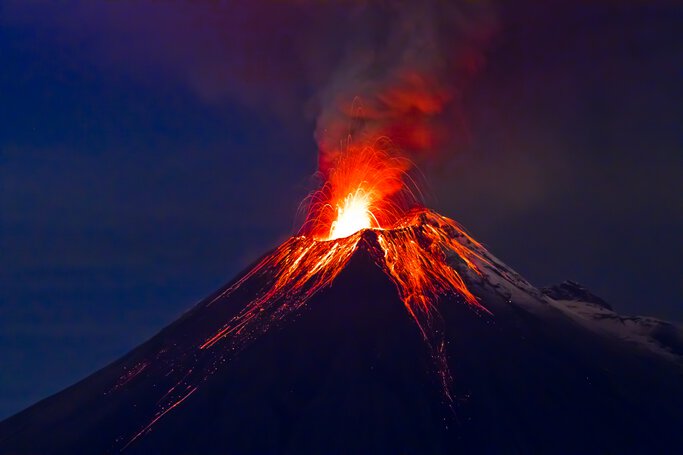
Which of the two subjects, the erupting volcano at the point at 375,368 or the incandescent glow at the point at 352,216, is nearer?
the erupting volcano at the point at 375,368

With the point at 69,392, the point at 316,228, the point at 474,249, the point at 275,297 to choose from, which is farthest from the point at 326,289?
the point at 69,392

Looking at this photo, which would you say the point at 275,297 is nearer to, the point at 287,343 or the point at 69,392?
the point at 287,343

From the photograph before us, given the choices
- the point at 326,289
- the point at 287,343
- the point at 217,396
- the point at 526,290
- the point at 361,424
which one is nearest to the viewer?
the point at 361,424

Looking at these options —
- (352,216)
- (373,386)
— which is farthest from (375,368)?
(352,216)

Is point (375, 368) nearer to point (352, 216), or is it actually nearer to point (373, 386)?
point (373, 386)

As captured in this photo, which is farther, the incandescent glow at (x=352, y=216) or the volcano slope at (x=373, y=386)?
the incandescent glow at (x=352, y=216)

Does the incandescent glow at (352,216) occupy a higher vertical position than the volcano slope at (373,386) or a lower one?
higher
